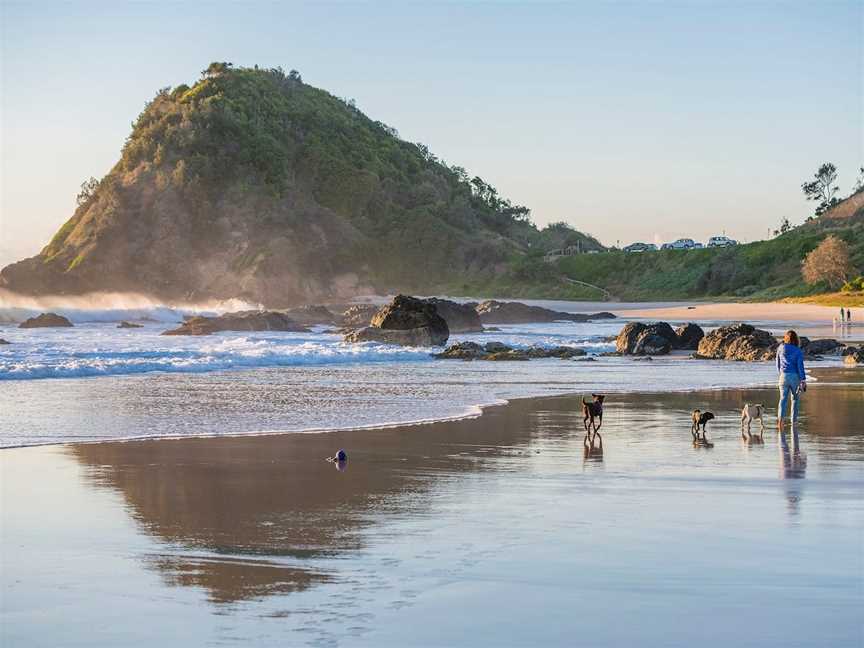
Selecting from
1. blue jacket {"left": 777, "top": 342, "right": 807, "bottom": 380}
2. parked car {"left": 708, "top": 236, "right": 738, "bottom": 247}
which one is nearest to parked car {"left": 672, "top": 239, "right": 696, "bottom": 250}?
parked car {"left": 708, "top": 236, "right": 738, "bottom": 247}

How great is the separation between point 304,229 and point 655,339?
11104cm

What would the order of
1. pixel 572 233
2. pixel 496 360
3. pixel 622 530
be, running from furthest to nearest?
pixel 572 233 < pixel 496 360 < pixel 622 530

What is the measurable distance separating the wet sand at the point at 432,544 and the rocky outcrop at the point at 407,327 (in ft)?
86.0

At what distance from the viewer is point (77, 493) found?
10.6m

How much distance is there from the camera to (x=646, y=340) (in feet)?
123

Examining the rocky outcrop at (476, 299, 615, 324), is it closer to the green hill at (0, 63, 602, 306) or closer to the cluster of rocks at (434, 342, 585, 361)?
the cluster of rocks at (434, 342, 585, 361)

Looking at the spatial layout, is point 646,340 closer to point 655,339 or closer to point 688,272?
point 655,339

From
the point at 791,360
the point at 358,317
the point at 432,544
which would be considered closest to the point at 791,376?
the point at 791,360

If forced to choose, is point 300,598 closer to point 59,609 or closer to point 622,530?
point 59,609

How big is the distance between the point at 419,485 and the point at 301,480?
3.85 ft

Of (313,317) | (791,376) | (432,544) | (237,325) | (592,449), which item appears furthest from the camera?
(313,317)

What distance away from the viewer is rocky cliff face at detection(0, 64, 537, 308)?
138 metres

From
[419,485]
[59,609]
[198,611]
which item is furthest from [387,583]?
[419,485]

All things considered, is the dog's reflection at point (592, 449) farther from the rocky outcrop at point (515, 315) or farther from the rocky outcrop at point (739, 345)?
the rocky outcrop at point (515, 315)
